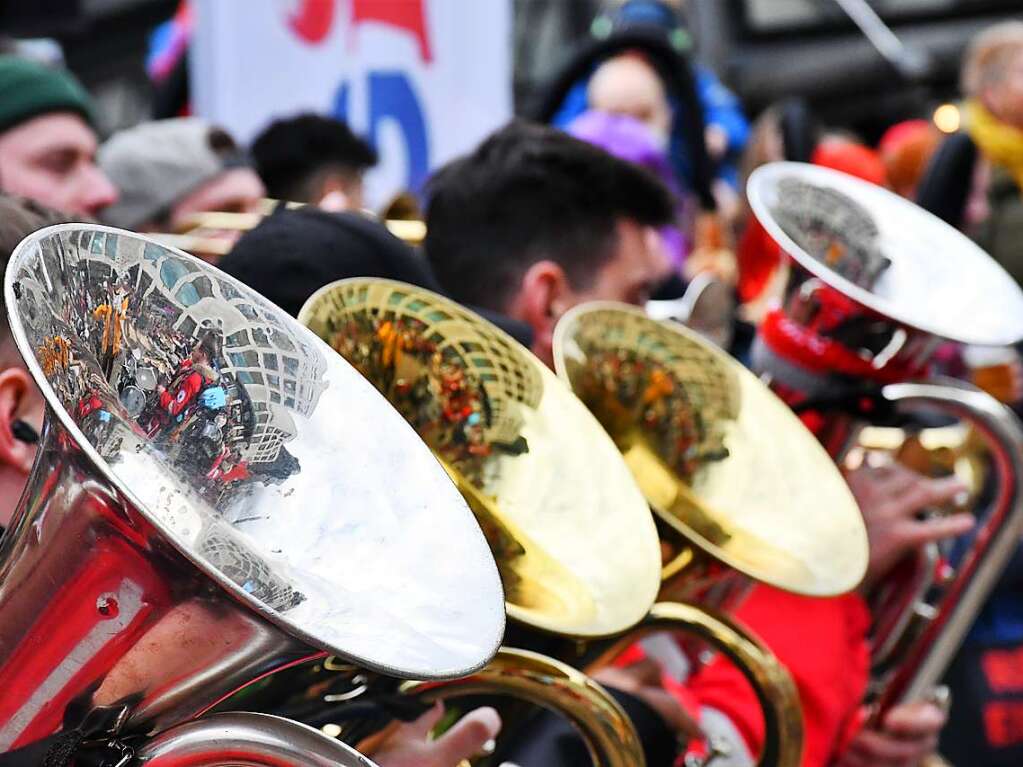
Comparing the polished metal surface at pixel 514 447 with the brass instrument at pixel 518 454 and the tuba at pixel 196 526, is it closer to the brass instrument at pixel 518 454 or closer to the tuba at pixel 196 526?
the brass instrument at pixel 518 454

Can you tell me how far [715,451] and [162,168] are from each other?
1.73 metres

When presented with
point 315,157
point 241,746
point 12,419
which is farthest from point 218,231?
point 241,746

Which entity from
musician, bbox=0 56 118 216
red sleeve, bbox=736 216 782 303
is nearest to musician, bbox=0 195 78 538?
musician, bbox=0 56 118 216

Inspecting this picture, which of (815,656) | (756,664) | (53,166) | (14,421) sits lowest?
(815,656)

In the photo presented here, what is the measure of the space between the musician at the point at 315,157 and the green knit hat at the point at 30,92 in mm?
647

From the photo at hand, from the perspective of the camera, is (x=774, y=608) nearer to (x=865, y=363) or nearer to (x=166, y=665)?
(x=865, y=363)

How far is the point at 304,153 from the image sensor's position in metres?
3.80

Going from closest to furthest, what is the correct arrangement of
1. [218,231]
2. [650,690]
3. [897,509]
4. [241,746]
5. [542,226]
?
[241,746], [650,690], [542,226], [897,509], [218,231]

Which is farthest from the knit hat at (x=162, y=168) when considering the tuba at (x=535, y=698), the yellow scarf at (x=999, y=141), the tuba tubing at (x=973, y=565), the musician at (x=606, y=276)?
the yellow scarf at (x=999, y=141)

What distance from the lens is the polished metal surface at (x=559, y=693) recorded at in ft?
5.30

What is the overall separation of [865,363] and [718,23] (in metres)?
6.49

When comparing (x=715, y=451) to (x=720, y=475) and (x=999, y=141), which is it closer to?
(x=720, y=475)

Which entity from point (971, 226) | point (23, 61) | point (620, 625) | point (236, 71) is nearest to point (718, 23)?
point (971, 226)

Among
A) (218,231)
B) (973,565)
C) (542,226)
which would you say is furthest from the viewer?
(218,231)
